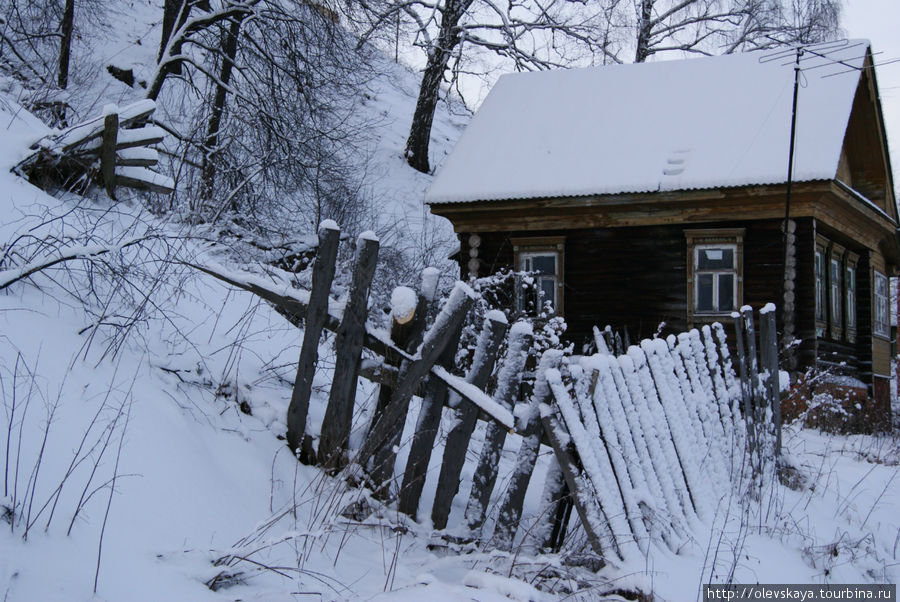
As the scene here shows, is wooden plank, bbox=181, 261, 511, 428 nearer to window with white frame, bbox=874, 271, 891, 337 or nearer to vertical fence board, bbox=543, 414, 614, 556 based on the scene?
vertical fence board, bbox=543, 414, 614, 556

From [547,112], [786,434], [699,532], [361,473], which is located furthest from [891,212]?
[361,473]

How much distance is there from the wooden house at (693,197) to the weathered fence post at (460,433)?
757cm

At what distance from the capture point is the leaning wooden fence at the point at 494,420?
3.35 meters

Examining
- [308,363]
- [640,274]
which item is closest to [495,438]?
[308,363]

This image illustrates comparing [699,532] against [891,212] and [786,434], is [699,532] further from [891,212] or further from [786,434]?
[891,212]

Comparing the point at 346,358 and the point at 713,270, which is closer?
the point at 346,358

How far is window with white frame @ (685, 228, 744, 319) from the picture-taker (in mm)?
12219

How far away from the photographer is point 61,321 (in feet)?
12.2

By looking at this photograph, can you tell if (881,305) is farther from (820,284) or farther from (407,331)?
(407,331)

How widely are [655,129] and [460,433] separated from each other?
36.5ft

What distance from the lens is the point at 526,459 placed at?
3477 millimetres

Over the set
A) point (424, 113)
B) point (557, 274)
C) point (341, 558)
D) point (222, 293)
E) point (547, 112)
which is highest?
point (424, 113)

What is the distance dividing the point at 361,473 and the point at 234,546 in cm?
115

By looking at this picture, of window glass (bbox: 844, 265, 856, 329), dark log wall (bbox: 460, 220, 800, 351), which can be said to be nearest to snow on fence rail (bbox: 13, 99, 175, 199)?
dark log wall (bbox: 460, 220, 800, 351)
